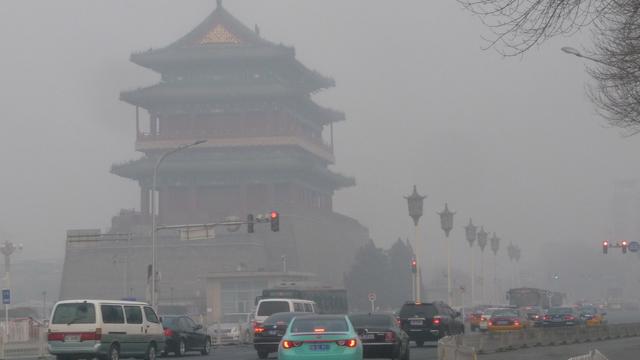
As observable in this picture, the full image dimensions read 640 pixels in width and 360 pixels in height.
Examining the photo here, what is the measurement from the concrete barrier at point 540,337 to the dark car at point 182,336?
34.2 feet

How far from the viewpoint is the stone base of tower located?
388 feet

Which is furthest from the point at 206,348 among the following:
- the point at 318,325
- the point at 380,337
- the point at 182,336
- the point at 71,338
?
the point at 318,325

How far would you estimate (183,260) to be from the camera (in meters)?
120

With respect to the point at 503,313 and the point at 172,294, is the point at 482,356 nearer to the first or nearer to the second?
the point at 503,313

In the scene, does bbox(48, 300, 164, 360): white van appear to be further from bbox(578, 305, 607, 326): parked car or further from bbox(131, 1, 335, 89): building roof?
bbox(131, 1, 335, 89): building roof

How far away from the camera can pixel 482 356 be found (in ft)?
119

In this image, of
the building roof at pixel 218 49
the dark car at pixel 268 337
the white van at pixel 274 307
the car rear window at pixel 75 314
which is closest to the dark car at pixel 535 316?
the white van at pixel 274 307

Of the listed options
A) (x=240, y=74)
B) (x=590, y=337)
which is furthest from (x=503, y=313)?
(x=240, y=74)

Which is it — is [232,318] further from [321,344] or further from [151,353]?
[321,344]

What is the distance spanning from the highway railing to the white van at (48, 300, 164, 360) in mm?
9142

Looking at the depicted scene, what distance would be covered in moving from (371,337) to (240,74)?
353ft

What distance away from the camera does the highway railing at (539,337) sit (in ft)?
121

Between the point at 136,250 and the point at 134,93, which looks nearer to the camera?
the point at 136,250

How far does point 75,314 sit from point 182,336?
9.68m
